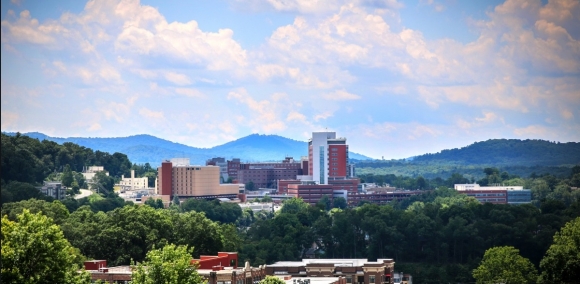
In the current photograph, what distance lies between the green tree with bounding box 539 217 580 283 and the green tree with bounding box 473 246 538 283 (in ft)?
6.81

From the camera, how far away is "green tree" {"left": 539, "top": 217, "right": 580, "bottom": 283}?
96.2 m

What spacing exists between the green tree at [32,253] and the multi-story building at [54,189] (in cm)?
12057

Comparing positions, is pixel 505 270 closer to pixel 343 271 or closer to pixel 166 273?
pixel 343 271

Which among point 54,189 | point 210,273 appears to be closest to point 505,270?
point 210,273

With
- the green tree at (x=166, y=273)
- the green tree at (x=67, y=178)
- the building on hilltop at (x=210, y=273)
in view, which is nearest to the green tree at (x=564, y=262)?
the building on hilltop at (x=210, y=273)

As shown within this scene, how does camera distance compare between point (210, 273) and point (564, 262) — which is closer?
point (210, 273)

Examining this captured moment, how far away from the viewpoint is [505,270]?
341 ft

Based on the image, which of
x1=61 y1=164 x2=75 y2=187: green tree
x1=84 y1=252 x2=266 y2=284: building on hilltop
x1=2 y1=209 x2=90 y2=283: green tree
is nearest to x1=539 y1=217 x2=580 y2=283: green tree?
x1=84 y1=252 x2=266 y2=284: building on hilltop

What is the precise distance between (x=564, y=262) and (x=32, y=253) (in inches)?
2249

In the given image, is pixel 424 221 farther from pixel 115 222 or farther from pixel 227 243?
pixel 115 222

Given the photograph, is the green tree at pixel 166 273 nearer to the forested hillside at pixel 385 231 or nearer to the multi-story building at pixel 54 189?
the forested hillside at pixel 385 231

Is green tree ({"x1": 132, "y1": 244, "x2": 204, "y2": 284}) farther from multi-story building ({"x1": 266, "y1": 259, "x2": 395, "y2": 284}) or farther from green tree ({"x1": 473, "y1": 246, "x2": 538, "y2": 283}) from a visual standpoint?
green tree ({"x1": 473, "y1": 246, "x2": 538, "y2": 283})

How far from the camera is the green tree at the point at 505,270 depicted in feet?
333

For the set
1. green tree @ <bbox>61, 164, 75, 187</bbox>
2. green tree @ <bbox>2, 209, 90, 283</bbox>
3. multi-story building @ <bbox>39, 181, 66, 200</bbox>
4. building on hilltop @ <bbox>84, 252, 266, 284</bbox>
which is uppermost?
green tree @ <bbox>61, 164, 75, 187</bbox>
